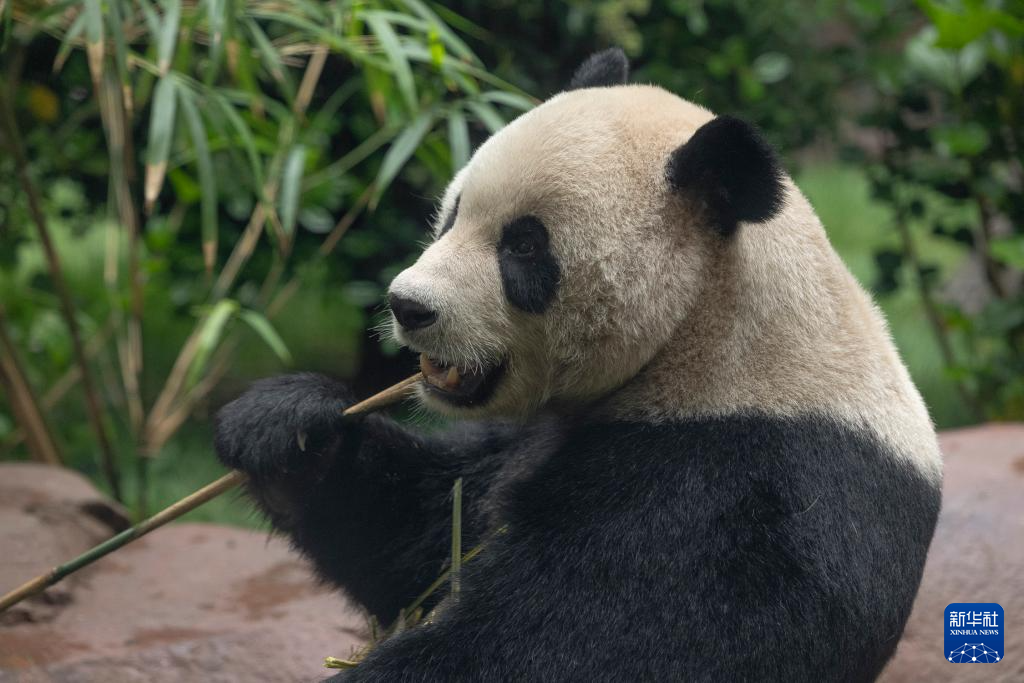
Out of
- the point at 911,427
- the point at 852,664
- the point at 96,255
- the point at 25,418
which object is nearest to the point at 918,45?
the point at 911,427

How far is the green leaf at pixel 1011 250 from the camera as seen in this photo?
4.78 meters

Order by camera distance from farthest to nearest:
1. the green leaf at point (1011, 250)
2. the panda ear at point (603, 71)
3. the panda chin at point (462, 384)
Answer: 1. the green leaf at point (1011, 250)
2. the panda ear at point (603, 71)
3. the panda chin at point (462, 384)

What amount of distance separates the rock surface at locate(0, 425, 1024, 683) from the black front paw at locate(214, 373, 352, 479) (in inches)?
24.4

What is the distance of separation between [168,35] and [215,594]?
5.80 ft

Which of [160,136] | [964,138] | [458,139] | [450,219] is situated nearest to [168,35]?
[160,136]

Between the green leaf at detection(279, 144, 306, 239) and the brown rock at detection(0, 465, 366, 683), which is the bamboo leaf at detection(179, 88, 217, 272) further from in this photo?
the brown rock at detection(0, 465, 366, 683)

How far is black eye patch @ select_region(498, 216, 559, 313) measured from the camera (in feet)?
7.75

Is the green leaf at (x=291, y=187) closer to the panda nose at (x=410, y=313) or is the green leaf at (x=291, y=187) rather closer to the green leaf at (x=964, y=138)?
the panda nose at (x=410, y=313)

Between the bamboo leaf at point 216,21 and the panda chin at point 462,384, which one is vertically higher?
the bamboo leaf at point 216,21

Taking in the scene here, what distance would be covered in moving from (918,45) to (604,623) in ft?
14.2

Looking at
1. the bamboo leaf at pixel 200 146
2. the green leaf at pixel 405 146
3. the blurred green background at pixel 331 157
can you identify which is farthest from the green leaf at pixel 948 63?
the bamboo leaf at pixel 200 146

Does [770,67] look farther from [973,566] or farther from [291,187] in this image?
[973,566]

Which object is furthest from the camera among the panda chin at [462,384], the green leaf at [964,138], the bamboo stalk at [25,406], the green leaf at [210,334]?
the green leaf at [964,138]

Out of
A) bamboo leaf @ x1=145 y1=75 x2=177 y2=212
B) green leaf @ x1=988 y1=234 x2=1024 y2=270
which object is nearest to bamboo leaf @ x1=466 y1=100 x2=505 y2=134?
bamboo leaf @ x1=145 y1=75 x2=177 y2=212
